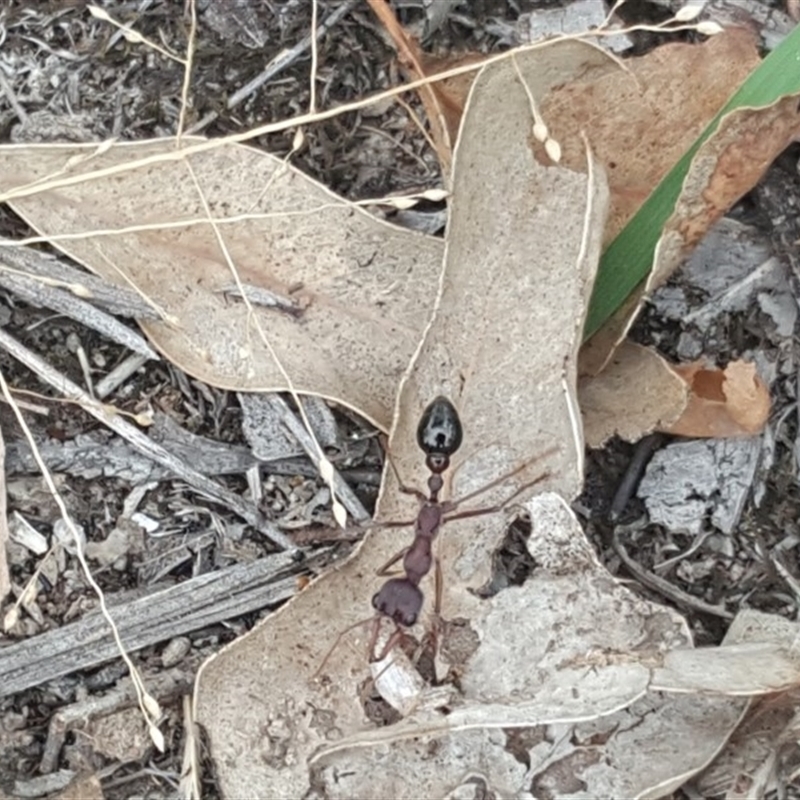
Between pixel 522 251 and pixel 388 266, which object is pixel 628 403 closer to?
pixel 522 251

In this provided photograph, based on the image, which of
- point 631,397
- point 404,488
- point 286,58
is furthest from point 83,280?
point 631,397

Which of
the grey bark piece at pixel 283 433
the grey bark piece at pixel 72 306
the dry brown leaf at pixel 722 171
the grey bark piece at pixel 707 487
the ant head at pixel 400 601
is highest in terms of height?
the dry brown leaf at pixel 722 171

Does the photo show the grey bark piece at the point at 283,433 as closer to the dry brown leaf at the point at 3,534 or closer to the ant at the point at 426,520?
the ant at the point at 426,520

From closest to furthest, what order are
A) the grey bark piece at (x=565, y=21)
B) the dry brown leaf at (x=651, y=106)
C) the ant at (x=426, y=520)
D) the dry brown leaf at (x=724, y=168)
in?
the dry brown leaf at (x=724, y=168), the ant at (x=426, y=520), the dry brown leaf at (x=651, y=106), the grey bark piece at (x=565, y=21)

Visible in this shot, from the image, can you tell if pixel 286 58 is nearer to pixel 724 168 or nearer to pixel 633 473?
pixel 724 168

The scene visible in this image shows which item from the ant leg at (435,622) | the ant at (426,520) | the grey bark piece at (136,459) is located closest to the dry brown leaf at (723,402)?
the ant at (426,520)

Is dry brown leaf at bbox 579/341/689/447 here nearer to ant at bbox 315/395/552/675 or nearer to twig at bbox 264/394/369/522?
ant at bbox 315/395/552/675
